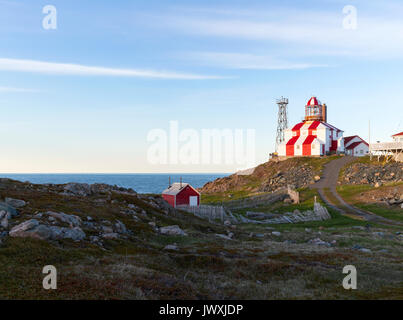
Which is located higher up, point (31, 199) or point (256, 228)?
point (31, 199)

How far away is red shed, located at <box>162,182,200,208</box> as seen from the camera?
165 ft

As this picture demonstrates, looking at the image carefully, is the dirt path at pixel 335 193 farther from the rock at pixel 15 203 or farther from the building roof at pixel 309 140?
the rock at pixel 15 203

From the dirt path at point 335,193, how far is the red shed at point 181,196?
21.1 m

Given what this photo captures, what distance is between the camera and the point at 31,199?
28.5 meters

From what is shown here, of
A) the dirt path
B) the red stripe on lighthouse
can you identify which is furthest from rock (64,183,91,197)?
the red stripe on lighthouse

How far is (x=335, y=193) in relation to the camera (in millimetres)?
61594

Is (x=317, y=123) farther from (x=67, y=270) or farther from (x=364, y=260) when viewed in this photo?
(x=67, y=270)

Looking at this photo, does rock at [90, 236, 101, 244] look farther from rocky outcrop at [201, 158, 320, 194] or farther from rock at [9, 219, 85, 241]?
rocky outcrop at [201, 158, 320, 194]

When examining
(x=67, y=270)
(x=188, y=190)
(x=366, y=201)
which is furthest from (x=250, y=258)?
(x=366, y=201)

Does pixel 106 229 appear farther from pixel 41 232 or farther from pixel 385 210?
pixel 385 210

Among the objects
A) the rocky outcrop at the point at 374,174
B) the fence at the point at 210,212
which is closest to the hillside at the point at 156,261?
the fence at the point at 210,212

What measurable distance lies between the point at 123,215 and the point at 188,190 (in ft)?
72.5

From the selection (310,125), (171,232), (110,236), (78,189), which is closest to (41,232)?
(110,236)

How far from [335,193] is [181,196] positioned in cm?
2930
